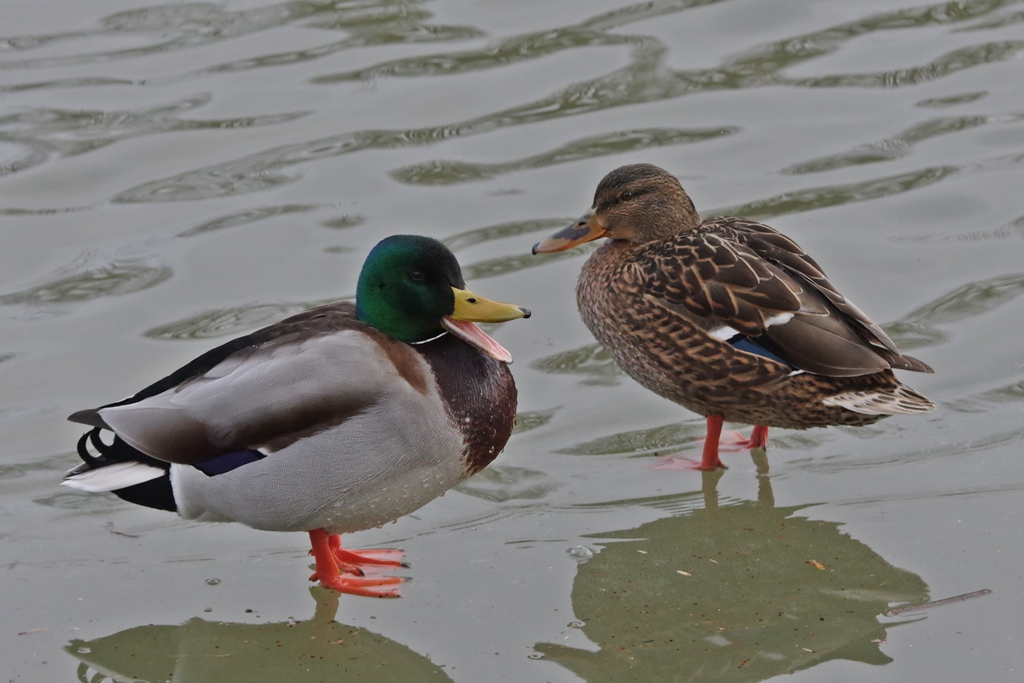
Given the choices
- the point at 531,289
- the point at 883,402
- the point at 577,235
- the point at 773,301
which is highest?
the point at 577,235

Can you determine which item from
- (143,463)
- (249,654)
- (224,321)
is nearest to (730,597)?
(249,654)

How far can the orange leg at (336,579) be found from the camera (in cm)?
416

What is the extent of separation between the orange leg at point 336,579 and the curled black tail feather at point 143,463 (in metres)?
0.44

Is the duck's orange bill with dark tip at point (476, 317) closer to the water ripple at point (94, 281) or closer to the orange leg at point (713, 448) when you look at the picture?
the orange leg at point (713, 448)

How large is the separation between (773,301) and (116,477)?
225 cm

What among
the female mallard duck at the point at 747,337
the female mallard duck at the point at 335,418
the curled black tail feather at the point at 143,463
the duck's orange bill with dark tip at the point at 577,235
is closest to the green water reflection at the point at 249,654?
the female mallard duck at the point at 335,418

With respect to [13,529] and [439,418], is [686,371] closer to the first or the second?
[439,418]

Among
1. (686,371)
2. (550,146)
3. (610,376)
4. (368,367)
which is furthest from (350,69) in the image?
(368,367)

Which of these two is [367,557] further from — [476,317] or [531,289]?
[531,289]

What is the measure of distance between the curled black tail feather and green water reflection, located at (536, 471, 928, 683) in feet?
3.96

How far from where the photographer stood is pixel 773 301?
486 cm

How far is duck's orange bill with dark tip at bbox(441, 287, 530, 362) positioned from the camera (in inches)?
165

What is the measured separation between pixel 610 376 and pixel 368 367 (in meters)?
1.97

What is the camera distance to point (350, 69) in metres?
8.52
